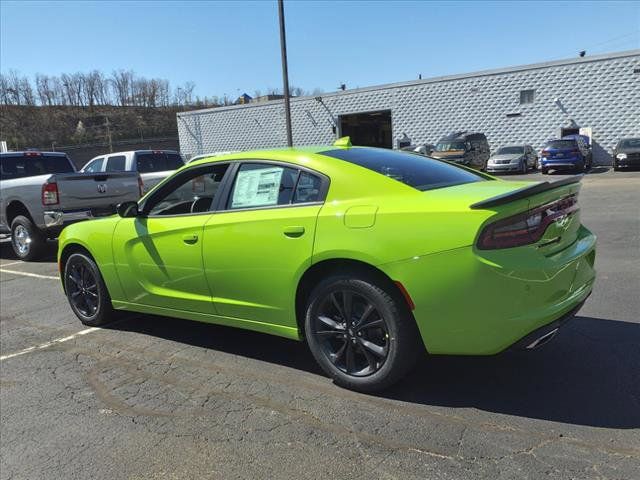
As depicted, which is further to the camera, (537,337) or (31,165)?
(31,165)

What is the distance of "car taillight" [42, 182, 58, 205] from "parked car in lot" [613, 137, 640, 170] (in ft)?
83.8

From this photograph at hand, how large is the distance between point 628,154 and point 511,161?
5.28 m

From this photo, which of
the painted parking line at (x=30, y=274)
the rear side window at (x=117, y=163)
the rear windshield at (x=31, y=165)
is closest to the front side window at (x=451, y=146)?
the rear side window at (x=117, y=163)

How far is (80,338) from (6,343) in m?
0.73

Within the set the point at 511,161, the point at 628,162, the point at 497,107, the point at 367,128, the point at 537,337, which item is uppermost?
the point at 497,107

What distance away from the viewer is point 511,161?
90.7 feet

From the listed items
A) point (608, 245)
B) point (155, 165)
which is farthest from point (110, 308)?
point (155, 165)

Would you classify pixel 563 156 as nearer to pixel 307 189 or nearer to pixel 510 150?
pixel 510 150

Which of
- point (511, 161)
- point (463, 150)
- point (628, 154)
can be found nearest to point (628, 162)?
Answer: point (628, 154)

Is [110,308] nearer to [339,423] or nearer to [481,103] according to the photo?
→ [339,423]

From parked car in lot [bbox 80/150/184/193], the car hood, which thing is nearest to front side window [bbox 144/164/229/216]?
parked car in lot [bbox 80/150/184/193]

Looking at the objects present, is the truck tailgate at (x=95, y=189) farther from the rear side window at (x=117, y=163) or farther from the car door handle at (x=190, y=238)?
the car door handle at (x=190, y=238)

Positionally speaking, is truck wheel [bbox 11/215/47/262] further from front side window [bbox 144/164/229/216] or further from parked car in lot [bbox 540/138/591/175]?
parked car in lot [bbox 540/138/591/175]

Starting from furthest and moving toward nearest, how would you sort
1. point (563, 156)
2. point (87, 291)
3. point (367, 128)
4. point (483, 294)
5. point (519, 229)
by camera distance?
point (367, 128), point (563, 156), point (87, 291), point (519, 229), point (483, 294)
